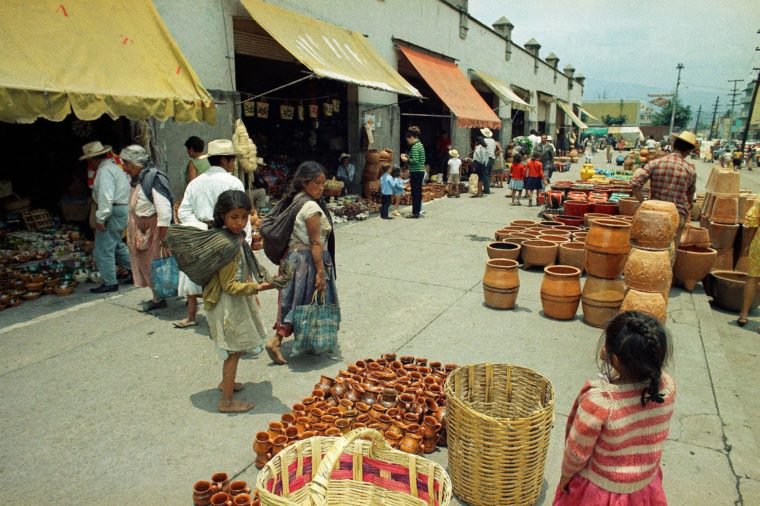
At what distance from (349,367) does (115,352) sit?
2164 mm

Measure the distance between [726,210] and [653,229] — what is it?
3800 millimetres

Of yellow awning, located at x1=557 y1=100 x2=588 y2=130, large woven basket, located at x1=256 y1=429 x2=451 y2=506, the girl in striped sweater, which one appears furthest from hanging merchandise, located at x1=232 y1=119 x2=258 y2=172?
yellow awning, located at x1=557 y1=100 x2=588 y2=130

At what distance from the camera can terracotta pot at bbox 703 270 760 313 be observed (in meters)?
6.19

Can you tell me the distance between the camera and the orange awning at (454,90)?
14023mm

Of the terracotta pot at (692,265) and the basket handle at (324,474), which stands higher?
the basket handle at (324,474)

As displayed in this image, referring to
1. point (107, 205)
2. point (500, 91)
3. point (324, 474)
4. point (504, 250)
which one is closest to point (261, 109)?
point (107, 205)

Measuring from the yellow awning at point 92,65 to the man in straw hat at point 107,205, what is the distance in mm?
555

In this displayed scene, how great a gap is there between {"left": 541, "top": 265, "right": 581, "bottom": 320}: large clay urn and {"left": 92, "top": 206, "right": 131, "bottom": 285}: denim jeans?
4754 mm

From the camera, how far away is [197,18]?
7836mm

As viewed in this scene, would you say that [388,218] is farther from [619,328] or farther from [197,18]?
[619,328]

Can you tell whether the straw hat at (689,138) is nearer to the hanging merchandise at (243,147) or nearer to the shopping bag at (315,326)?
the shopping bag at (315,326)

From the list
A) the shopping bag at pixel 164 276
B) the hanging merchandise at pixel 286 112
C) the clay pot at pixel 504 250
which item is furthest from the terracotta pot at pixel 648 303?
the hanging merchandise at pixel 286 112

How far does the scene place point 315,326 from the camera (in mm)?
4020

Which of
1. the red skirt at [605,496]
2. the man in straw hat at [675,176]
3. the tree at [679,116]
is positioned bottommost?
the red skirt at [605,496]
